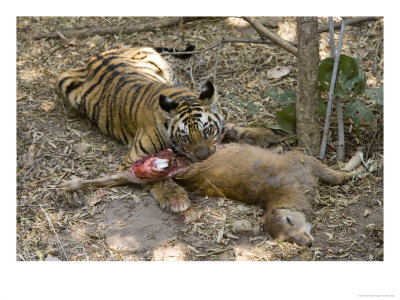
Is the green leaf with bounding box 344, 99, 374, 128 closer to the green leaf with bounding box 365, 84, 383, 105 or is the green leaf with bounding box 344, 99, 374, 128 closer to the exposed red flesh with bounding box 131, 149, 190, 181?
the green leaf with bounding box 365, 84, 383, 105

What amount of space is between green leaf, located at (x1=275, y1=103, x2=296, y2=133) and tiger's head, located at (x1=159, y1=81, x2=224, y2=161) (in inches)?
23.5

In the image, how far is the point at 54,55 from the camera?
7.22 m

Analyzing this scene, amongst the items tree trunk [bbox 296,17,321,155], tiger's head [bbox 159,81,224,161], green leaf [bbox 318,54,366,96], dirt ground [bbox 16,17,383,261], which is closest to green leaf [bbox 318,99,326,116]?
tree trunk [bbox 296,17,321,155]

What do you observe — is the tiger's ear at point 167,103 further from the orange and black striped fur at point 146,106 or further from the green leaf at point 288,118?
the green leaf at point 288,118

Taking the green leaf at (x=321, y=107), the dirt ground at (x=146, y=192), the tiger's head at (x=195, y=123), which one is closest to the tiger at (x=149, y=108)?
the tiger's head at (x=195, y=123)

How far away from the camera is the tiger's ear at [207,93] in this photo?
5.24 meters

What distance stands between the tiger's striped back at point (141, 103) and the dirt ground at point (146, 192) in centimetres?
21

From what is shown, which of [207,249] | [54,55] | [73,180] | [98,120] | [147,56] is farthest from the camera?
[54,55]

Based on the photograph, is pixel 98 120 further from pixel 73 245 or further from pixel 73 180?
pixel 73 245

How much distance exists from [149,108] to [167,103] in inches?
18.0

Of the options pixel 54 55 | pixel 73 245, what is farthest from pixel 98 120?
pixel 73 245

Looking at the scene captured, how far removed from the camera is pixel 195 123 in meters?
5.19

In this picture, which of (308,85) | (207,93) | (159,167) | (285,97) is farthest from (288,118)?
(159,167)
